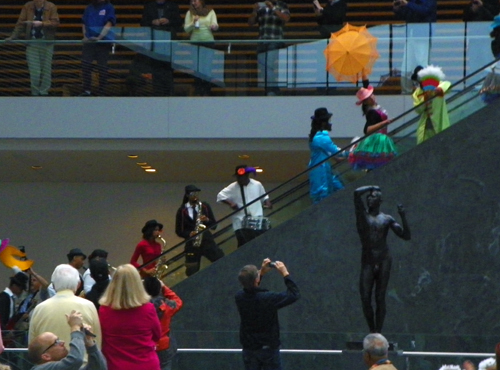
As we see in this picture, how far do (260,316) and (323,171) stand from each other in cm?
456

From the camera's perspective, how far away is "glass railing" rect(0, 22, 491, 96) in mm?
15055

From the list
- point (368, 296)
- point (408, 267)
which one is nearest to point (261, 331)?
point (368, 296)

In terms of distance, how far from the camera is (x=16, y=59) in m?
16.2

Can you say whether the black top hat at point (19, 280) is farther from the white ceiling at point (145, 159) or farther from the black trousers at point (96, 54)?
the white ceiling at point (145, 159)

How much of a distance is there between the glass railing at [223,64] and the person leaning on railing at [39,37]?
8 centimetres

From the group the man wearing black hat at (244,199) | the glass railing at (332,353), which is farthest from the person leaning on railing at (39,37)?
the glass railing at (332,353)

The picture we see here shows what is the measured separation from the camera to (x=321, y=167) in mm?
12703

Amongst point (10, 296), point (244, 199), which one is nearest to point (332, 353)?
point (10, 296)

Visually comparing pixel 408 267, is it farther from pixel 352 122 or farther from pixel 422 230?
pixel 352 122

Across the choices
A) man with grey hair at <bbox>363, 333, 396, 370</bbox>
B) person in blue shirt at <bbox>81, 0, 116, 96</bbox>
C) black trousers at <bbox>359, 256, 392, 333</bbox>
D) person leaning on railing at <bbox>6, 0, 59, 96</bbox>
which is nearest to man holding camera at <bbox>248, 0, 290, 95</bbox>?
person in blue shirt at <bbox>81, 0, 116, 96</bbox>

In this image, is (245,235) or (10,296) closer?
(10,296)

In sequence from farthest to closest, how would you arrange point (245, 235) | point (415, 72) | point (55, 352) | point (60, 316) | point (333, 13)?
point (333, 13), point (415, 72), point (245, 235), point (60, 316), point (55, 352)

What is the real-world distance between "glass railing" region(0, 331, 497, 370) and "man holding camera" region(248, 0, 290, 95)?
20.9 feet

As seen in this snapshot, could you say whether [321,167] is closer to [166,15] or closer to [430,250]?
[430,250]
